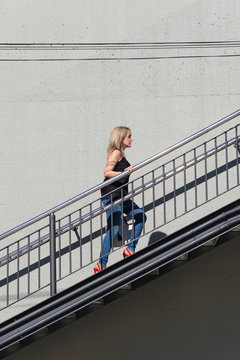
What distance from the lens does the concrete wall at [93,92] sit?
10.4 metres

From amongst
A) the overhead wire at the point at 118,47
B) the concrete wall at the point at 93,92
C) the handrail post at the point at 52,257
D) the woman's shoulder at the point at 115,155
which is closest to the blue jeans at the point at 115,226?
the woman's shoulder at the point at 115,155

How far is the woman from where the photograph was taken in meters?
8.33

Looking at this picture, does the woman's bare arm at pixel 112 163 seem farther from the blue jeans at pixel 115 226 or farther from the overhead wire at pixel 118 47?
the overhead wire at pixel 118 47

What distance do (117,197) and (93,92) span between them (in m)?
2.55

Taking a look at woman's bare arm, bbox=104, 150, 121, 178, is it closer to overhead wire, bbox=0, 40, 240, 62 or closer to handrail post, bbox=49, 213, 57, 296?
handrail post, bbox=49, 213, 57, 296

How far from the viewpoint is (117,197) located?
852 cm

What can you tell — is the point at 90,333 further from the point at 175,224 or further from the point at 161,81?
the point at 161,81

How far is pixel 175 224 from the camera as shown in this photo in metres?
10.2

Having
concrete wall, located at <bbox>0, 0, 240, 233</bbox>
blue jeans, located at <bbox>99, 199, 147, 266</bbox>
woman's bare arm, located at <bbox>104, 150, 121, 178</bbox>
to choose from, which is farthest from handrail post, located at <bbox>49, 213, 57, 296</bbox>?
concrete wall, located at <bbox>0, 0, 240, 233</bbox>

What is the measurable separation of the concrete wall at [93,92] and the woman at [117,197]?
1701 millimetres

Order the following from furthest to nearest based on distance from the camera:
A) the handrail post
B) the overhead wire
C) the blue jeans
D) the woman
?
the overhead wire, the blue jeans, the woman, the handrail post

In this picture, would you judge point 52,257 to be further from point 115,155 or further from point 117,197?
point 115,155

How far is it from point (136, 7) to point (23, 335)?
214 inches

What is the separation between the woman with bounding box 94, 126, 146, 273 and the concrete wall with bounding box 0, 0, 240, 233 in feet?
5.58
